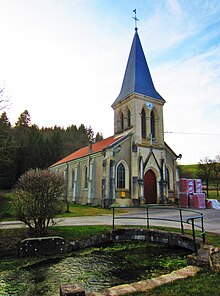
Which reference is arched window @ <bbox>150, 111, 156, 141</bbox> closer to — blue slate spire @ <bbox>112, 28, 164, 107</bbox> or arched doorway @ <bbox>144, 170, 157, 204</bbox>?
blue slate spire @ <bbox>112, 28, 164, 107</bbox>

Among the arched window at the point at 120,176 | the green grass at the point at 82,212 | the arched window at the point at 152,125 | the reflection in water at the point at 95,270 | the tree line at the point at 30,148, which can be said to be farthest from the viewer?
the tree line at the point at 30,148

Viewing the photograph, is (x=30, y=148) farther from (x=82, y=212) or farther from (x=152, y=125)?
(x=82, y=212)

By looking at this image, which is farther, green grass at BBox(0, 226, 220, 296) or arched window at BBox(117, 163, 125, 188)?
arched window at BBox(117, 163, 125, 188)

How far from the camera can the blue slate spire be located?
1003 inches

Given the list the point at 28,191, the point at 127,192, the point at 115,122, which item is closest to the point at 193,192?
the point at 127,192

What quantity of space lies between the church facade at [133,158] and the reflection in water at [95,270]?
13509 mm

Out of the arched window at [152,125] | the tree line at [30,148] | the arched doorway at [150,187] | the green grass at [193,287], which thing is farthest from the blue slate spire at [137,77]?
the green grass at [193,287]

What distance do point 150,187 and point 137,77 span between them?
1282 centimetres

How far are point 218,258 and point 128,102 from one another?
21.7 m

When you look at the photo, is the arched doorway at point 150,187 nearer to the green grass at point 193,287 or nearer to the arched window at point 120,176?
the arched window at point 120,176

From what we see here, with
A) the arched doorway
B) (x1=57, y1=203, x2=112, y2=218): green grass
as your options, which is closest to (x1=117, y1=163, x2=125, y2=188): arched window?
the arched doorway

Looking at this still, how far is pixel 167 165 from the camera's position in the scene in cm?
2608

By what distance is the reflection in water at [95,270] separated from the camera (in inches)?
191

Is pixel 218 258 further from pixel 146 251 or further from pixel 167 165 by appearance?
pixel 167 165
